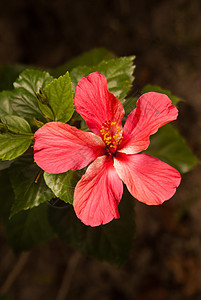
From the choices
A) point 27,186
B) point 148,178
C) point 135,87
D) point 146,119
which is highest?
point 146,119

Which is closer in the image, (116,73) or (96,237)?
(116,73)

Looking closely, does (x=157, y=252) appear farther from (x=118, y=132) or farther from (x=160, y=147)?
(x=118, y=132)

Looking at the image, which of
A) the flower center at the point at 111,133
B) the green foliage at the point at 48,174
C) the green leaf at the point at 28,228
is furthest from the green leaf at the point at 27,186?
the green leaf at the point at 28,228

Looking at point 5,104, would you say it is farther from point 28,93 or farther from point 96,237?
point 96,237

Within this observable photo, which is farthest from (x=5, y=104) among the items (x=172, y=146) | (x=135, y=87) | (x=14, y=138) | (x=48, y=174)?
(x=135, y=87)

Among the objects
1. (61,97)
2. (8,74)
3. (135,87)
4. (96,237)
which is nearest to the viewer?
(61,97)

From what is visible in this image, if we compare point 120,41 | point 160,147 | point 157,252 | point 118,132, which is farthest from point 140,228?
point 118,132

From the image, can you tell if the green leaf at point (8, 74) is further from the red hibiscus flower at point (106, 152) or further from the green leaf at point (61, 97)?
the red hibiscus flower at point (106, 152)

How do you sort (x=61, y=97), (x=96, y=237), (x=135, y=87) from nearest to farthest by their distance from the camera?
(x=61, y=97)
(x=96, y=237)
(x=135, y=87)
